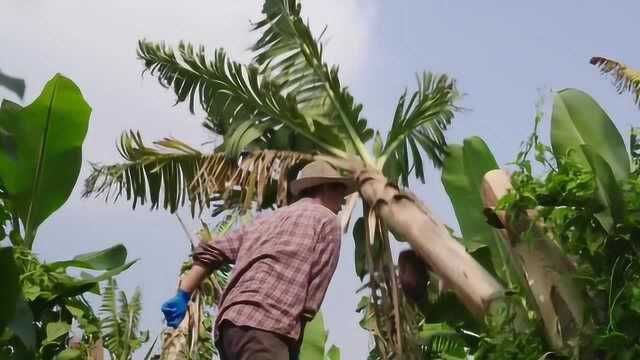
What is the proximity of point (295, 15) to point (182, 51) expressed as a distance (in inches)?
31.7

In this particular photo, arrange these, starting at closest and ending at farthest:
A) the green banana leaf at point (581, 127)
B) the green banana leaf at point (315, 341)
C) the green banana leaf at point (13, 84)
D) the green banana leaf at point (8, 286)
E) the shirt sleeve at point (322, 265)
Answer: the green banana leaf at point (13, 84), the shirt sleeve at point (322, 265), the green banana leaf at point (581, 127), the green banana leaf at point (8, 286), the green banana leaf at point (315, 341)

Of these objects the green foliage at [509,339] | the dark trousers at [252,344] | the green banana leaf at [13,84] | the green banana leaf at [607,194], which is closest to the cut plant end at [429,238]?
the green foliage at [509,339]

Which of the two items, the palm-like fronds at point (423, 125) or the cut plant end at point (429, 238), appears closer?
the cut plant end at point (429, 238)

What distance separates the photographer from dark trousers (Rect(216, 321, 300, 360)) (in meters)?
3.50

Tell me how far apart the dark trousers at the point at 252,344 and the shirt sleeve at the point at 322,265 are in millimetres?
159

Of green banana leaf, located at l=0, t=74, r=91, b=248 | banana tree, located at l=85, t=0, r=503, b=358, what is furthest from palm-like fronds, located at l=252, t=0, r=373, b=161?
green banana leaf, located at l=0, t=74, r=91, b=248

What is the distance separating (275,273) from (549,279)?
1.02 m

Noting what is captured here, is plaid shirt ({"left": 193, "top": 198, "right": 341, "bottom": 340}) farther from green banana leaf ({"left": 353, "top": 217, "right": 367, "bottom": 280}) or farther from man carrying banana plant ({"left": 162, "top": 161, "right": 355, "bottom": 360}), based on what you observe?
green banana leaf ({"left": 353, "top": 217, "right": 367, "bottom": 280})

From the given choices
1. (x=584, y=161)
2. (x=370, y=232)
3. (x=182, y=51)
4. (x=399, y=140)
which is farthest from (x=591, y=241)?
(x=182, y=51)

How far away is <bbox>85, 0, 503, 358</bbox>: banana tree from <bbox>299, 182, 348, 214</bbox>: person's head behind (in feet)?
3.11

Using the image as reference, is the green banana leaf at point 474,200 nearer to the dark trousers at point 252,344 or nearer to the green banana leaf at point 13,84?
the dark trousers at point 252,344

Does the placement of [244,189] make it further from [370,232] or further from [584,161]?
[584,161]

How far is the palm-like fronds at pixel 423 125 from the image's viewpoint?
5.88 m

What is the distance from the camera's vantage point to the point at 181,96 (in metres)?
6.78
